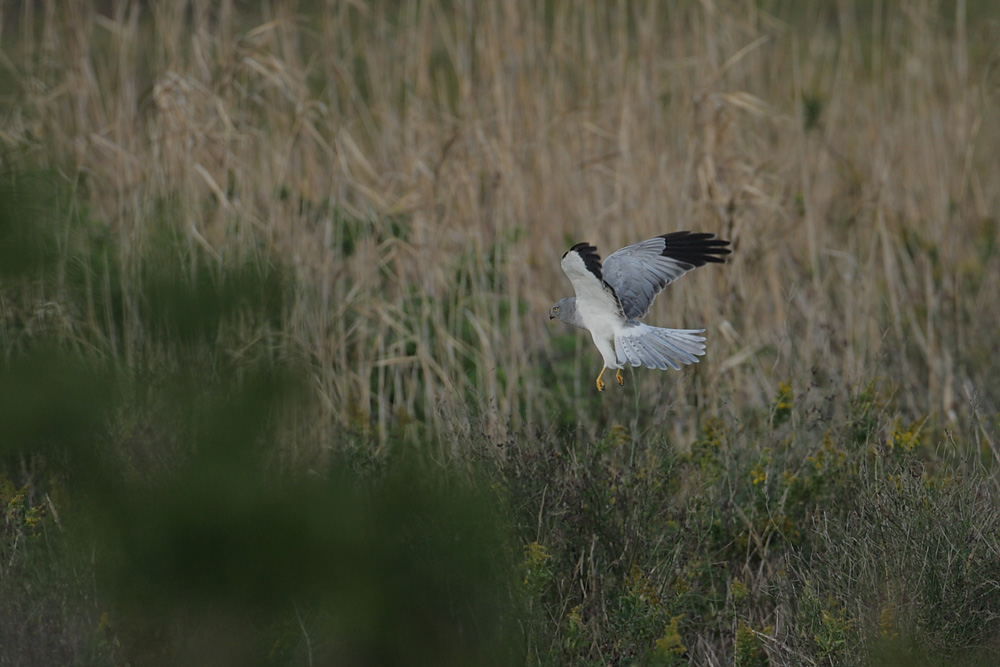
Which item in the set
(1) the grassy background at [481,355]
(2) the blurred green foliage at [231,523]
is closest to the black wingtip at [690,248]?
(1) the grassy background at [481,355]

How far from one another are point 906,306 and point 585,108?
67.6 inches

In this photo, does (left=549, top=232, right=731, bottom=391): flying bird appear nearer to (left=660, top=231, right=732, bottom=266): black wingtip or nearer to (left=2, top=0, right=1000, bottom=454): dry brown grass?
(left=660, top=231, right=732, bottom=266): black wingtip

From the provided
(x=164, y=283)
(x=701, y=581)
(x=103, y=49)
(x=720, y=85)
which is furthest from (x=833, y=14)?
(x=164, y=283)

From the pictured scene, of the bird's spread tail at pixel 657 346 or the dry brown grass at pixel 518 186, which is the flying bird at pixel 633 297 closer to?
the bird's spread tail at pixel 657 346

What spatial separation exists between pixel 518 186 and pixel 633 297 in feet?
4.40

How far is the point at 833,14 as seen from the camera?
14.6 m

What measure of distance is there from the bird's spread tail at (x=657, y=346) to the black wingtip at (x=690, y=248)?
0.28 meters

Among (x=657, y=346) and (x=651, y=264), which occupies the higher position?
(x=651, y=264)

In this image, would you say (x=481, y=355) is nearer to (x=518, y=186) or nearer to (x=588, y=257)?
(x=518, y=186)

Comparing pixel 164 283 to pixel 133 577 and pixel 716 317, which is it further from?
pixel 716 317

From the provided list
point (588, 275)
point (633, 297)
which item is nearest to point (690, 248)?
point (633, 297)

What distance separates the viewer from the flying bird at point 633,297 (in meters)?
3.16

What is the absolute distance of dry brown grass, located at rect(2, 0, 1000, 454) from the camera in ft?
14.6

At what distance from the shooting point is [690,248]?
3.60 m
